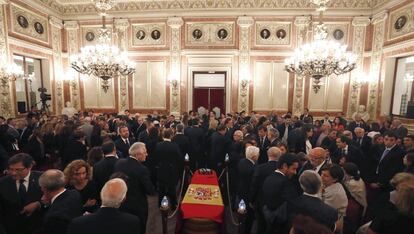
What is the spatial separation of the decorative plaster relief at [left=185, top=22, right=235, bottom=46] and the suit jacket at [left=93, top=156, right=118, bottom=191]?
32.6 feet

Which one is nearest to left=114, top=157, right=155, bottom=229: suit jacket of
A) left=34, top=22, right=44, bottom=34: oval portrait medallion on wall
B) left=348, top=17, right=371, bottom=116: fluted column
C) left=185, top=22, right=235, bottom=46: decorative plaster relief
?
left=185, top=22, right=235, bottom=46: decorative plaster relief

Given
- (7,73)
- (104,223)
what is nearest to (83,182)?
(104,223)

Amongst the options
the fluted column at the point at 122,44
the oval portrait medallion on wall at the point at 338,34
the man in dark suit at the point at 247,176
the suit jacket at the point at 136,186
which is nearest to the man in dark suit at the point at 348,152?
the man in dark suit at the point at 247,176

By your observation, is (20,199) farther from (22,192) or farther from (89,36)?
(89,36)

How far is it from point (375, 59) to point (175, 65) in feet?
32.7

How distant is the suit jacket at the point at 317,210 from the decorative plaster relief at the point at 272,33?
1096cm

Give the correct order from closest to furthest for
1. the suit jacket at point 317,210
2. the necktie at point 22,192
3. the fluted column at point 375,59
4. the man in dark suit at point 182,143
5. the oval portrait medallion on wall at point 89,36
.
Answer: the suit jacket at point 317,210, the necktie at point 22,192, the man in dark suit at point 182,143, the fluted column at point 375,59, the oval portrait medallion on wall at point 89,36

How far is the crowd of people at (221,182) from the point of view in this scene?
229 cm

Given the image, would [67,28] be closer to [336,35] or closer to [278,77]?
[278,77]

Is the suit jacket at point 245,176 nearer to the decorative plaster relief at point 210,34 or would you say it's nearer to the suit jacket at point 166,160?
→ the suit jacket at point 166,160

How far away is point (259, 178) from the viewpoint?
11.4 ft

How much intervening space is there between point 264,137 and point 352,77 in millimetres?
9044

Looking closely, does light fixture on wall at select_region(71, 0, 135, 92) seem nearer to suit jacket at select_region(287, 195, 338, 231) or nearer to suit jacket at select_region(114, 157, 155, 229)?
suit jacket at select_region(114, 157, 155, 229)

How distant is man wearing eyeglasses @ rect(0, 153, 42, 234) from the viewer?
273 cm
